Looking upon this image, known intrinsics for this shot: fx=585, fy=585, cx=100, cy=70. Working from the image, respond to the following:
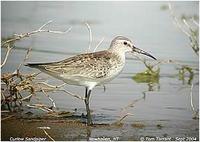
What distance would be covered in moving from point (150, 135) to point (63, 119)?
0.86 metres

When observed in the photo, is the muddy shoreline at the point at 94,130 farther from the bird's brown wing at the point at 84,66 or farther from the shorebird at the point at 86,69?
the bird's brown wing at the point at 84,66

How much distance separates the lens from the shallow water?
5.96 meters

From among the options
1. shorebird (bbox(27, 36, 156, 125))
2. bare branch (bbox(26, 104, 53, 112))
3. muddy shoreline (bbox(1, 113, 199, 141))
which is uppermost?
shorebird (bbox(27, 36, 156, 125))

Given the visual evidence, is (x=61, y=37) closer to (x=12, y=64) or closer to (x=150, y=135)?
(x=12, y=64)

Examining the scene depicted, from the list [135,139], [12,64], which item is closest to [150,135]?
[135,139]

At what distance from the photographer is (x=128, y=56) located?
8.88 meters

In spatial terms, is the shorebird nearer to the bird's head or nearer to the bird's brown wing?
the bird's brown wing

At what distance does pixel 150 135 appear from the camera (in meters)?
5.12

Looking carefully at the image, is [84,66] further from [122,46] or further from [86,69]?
[122,46]

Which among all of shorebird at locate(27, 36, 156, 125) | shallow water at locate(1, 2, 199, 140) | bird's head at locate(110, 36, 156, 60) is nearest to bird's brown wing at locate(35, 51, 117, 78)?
shorebird at locate(27, 36, 156, 125)

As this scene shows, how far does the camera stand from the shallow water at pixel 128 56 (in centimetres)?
596

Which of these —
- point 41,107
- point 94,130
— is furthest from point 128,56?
point 94,130

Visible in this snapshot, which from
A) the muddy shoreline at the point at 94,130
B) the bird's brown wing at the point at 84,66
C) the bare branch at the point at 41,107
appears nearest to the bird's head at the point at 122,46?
the bird's brown wing at the point at 84,66

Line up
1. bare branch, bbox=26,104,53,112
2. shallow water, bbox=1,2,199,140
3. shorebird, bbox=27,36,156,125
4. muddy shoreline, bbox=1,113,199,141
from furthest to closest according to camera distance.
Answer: shallow water, bbox=1,2,199,140, shorebird, bbox=27,36,156,125, bare branch, bbox=26,104,53,112, muddy shoreline, bbox=1,113,199,141
